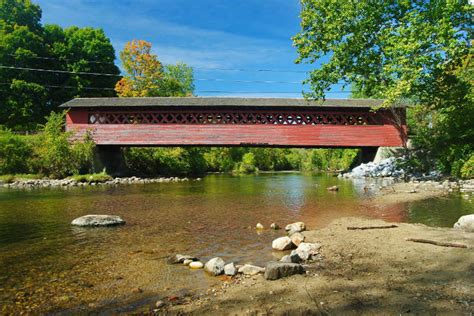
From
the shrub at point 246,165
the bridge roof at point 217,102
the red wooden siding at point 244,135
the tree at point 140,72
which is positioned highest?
the tree at point 140,72

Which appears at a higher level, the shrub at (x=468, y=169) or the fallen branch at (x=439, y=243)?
the shrub at (x=468, y=169)

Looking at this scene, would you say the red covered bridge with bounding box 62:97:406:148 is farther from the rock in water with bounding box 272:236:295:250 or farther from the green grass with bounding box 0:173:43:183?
the rock in water with bounding box 272:236:295:250

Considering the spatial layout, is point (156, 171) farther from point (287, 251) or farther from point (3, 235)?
point (287, 251)

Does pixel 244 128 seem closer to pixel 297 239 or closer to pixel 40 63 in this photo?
pixel 297 239

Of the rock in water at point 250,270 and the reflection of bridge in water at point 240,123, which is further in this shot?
the reflection of bridge in water at point 240,123

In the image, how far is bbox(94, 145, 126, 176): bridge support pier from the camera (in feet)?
93.2

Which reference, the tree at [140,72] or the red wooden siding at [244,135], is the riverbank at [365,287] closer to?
the red wooden siding at [244,135]

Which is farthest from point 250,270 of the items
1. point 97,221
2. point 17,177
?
point 17,177

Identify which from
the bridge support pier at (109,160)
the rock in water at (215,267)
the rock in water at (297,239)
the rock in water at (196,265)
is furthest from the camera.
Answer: the bridge support pier at (109,160)

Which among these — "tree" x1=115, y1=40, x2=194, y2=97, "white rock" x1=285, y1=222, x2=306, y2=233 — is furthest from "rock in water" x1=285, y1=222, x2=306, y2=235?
"tree" x1=115, y1=40, x2=194, y2=97

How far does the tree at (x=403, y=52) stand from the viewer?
1573cm

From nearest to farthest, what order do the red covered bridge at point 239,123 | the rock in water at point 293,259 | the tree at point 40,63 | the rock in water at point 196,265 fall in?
the rock in water at point 293,259, the rock in water at point 196,265, the red covered bridge at point 239,123, the tree at point 40,63

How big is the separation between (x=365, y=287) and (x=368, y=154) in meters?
28.5

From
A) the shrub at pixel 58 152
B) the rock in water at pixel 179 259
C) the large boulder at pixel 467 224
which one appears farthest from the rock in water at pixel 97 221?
the shrub at pixel 58 152
